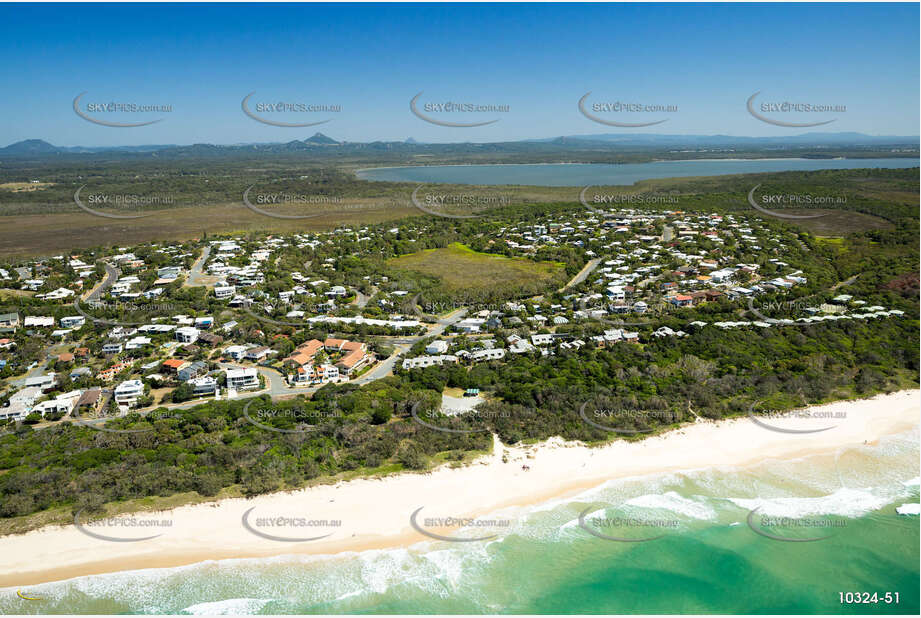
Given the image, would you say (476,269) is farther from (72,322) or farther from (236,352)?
(72,322)

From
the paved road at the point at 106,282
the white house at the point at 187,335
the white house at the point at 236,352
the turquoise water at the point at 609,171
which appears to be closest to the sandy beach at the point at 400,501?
the white house at the point at 236,352

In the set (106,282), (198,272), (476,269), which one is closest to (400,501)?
(476,269)

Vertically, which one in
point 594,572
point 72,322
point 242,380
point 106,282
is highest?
point 106,282

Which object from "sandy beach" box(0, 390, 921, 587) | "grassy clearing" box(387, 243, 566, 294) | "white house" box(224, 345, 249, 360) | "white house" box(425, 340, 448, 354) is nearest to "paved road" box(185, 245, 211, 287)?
"grassy clearing" box(387, 243, 566, 294)

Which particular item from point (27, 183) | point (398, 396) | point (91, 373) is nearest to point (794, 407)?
point (398, 396)

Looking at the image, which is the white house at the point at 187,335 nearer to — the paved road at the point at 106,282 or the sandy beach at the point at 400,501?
the paved road at the point at 106,282

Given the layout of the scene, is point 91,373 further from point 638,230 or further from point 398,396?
point 638,230
